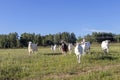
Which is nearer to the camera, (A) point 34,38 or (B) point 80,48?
(B) point 80,48

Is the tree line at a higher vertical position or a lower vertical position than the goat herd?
higher

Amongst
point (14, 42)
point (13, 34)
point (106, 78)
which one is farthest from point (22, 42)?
point (106, 78)

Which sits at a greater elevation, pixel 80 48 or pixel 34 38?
pixel 34 38

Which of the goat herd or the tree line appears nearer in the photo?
the goat herd

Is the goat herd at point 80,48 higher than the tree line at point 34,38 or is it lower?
lower

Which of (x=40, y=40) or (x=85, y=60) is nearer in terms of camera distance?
(x=85, y=60)

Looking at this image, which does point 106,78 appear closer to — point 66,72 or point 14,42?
point 66,72

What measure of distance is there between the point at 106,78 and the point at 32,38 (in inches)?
5528

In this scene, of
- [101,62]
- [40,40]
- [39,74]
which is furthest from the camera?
[40,40]

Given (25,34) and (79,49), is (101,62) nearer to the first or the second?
(79,49)

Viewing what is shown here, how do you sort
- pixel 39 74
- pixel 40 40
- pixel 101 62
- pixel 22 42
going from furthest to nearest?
1. pixel 40 40
2. pixel 22 42
3. pixel 101 62
4. pixel 39 74

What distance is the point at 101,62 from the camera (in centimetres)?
2912

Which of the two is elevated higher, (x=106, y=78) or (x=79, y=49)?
(x=79, y=49)

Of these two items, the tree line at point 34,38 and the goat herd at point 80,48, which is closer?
the goat herd at point 80,48
